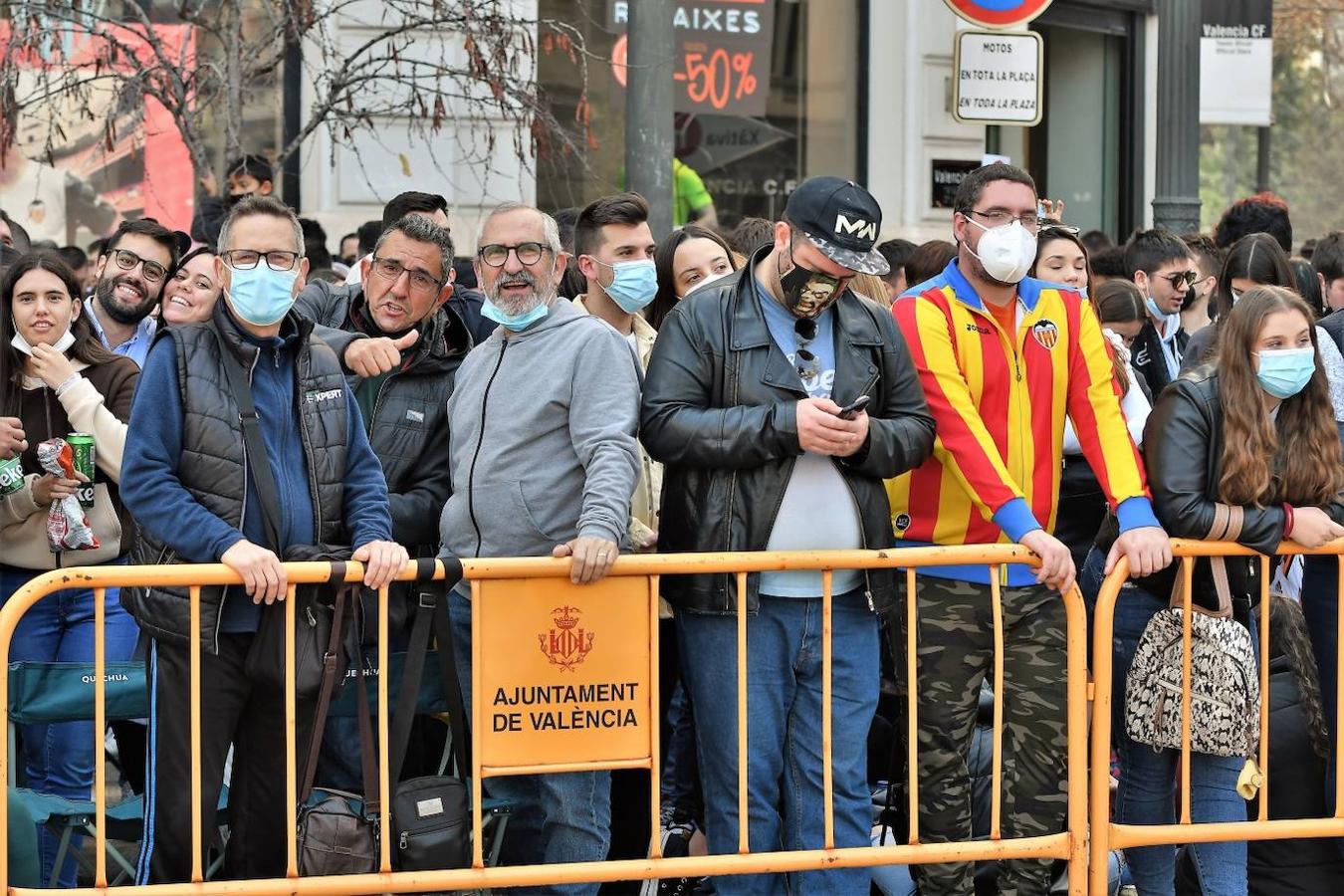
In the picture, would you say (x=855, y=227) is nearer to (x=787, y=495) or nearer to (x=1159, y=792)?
(x=787, y=495)

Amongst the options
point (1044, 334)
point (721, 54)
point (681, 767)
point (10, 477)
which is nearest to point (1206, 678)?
point (1044, 334)

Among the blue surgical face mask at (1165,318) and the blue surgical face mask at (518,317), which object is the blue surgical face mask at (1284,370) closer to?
the blue surgical face mask at (518,317)

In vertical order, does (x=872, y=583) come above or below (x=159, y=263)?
below

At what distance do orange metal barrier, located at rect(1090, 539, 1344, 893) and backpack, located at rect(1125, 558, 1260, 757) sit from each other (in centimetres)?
4

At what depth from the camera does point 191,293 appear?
21.3 feet

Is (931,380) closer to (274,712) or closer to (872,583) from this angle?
(872,583)

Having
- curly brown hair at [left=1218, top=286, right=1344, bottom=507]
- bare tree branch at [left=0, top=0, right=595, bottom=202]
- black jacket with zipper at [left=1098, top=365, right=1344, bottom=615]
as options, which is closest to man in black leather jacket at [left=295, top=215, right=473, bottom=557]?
black jacket with zipper at [left=1098, top=365, right=1344, bottom=615]

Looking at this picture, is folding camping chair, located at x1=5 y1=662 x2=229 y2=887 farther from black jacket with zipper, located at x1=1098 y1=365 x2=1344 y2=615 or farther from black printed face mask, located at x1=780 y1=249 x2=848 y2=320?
black jacket with zipper, located at x1=1098 y1=365 x2=1344 y2=615

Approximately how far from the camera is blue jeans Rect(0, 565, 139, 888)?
5.66m

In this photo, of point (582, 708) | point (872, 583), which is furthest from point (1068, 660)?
point (582, 708)

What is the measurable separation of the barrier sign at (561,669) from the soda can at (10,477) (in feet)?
5.55

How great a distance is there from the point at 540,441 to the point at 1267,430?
6.96 feet

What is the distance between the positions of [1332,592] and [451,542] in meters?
2.69

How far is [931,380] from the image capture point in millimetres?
5215
